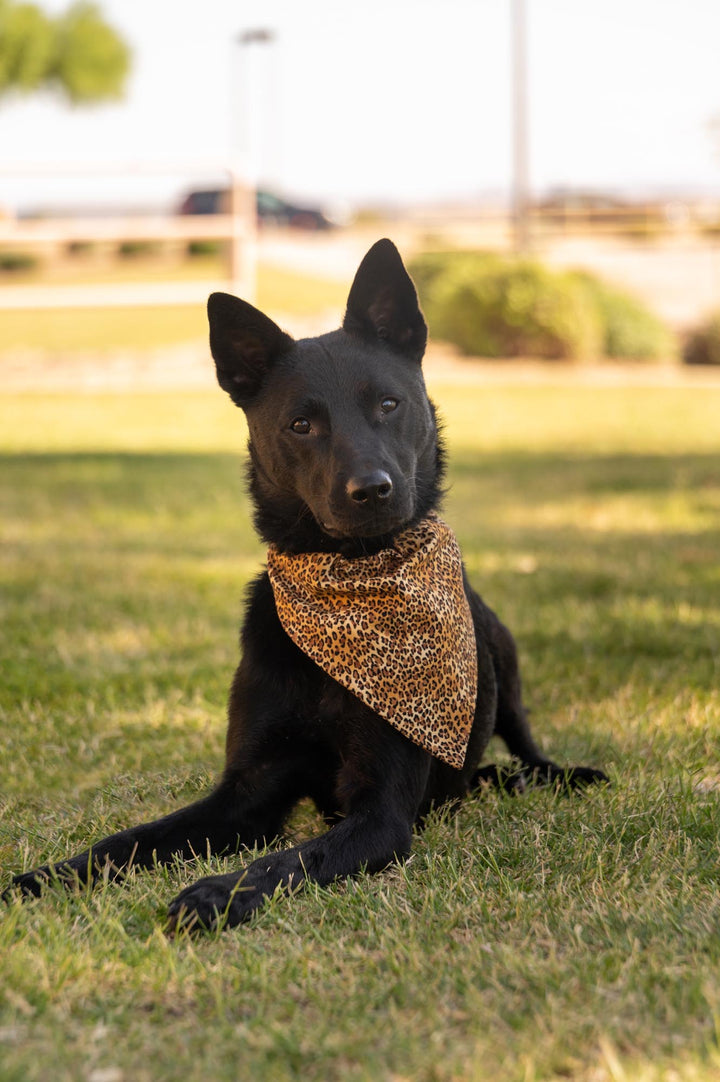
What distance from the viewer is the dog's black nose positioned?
3.04 m

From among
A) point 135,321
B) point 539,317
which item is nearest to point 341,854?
point 539,317

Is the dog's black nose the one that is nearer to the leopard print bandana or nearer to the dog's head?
the dog's head

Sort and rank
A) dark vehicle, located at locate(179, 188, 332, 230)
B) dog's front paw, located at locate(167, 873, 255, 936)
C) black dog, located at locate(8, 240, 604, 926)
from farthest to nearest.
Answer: dark vehicle, located at locate(179, 188, 332, 230)
black dog, located at locate(8, 240, 604, 926)
dog's front paw, located at locate(167, 873, 255, 936)

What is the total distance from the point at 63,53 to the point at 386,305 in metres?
39.9

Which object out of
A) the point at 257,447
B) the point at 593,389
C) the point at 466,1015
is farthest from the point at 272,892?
the point at 593,389

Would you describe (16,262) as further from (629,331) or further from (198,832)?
(198,832)

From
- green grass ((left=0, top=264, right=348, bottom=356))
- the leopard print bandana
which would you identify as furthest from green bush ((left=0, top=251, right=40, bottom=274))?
the leopard print bandana

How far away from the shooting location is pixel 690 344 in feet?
65.9

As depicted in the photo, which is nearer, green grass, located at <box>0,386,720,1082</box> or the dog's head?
green grass, located at <box>0,386,720,1082</box>

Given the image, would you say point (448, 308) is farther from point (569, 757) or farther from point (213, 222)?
point (569, 757)

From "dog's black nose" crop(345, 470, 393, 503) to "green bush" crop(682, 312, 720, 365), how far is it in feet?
57.6

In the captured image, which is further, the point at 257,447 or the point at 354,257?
the point at 354,257

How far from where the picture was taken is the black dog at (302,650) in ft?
9.84

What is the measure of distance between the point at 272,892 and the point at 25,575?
4.25m
